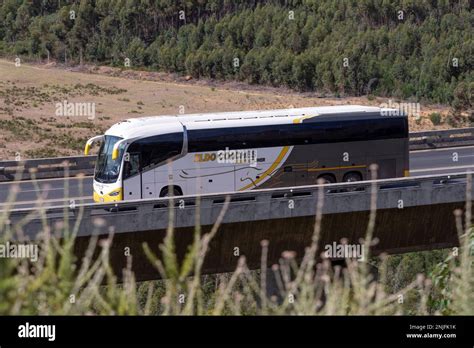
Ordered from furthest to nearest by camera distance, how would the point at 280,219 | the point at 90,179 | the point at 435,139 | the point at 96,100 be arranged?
the point at 96,100
the point at 435,139
the point at 90,179
the point at 280,219

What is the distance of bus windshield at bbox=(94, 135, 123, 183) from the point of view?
22.4 m

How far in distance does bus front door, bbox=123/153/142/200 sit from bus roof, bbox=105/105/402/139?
59 cm

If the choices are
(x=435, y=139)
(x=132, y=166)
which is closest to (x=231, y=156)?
(x=132, y=166)

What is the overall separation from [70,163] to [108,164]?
609 cm

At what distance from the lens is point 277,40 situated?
73.6 m

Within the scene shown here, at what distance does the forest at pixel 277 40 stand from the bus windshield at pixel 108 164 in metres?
32.0

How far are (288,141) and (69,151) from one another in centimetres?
2330

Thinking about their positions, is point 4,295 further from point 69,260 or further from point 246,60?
point 246,60

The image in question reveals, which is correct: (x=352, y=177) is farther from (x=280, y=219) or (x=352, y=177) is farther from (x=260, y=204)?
(x=260, y=204)

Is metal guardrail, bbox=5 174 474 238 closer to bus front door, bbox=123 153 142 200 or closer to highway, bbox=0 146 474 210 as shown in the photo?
bus front door, bbox=123 153 142 200

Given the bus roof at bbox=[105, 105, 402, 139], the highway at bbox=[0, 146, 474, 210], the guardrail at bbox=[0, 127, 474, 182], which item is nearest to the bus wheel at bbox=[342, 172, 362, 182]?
the bus roof at bbox=[105, 105, 402, 139]

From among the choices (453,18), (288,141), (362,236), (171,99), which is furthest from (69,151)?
(453,18)

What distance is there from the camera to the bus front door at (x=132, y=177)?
22.2 m

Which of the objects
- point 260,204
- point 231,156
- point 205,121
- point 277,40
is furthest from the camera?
point 277,40
